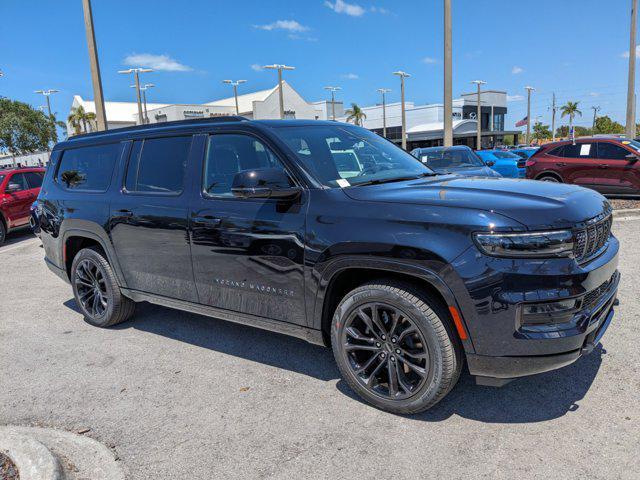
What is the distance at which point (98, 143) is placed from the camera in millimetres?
5020

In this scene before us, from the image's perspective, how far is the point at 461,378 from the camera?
12.3 feet

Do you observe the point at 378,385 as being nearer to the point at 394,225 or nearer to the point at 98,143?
the point at 394,225

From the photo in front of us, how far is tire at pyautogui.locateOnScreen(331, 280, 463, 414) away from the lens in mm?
2971

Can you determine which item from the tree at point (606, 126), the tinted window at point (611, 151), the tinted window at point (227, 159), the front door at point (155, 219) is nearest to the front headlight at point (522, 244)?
the tinted window at point (227, 159)

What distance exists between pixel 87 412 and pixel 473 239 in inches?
111

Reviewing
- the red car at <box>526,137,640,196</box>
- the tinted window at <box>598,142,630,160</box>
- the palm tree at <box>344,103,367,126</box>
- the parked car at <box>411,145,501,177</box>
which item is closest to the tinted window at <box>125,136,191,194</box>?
the parked car at <box>411,145,501,177</box>

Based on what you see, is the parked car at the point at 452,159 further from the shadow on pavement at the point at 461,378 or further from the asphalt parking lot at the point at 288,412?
the shadow on pavement at the point at 461,378

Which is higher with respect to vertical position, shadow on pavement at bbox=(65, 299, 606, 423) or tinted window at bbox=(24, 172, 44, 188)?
tinted window at bbox=(24, 172, 44, 188)

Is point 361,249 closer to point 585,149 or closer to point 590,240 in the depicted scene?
point 590,240

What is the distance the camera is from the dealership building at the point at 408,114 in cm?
7104

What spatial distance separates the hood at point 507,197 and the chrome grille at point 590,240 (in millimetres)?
66

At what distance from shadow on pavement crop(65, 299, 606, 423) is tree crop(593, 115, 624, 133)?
107098 millimetres

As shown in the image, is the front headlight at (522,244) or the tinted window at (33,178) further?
the tinted window at (33,178)

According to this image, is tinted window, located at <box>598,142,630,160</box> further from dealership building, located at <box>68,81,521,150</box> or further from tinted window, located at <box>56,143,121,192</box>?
dealership building, located at <box>68,81,521,150</box>
